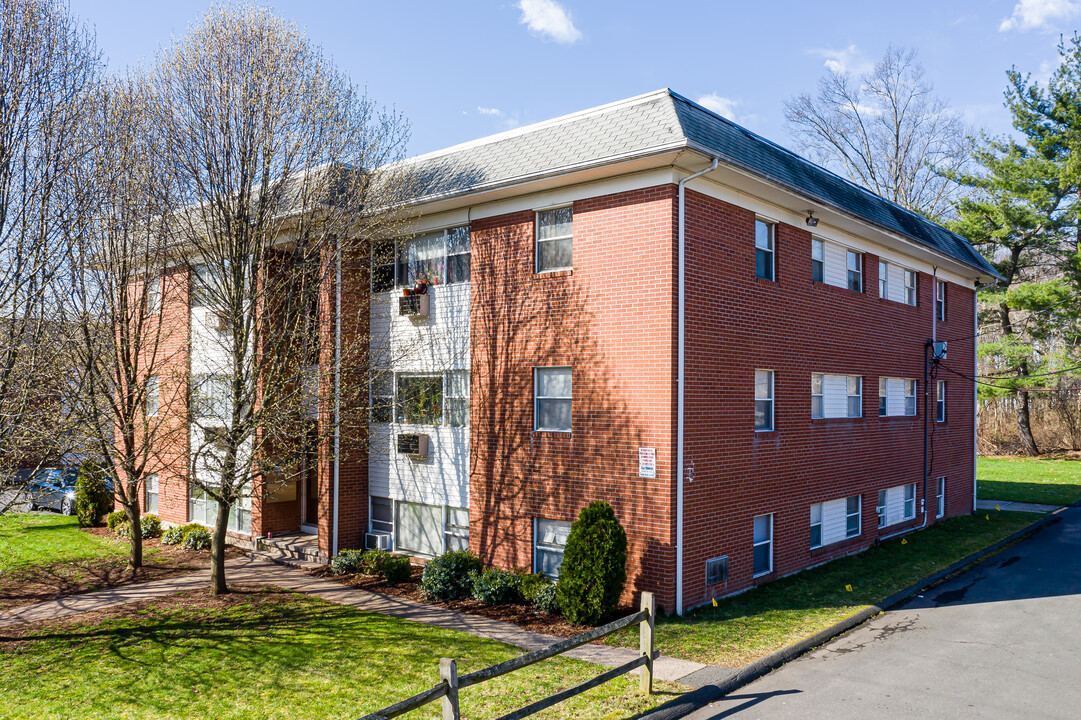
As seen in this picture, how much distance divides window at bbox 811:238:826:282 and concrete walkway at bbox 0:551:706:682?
9.26 metres

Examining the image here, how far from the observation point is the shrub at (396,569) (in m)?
13.9

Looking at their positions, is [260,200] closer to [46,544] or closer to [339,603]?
[339,603]

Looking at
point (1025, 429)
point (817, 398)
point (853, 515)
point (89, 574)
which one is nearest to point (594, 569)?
point (817, 398)

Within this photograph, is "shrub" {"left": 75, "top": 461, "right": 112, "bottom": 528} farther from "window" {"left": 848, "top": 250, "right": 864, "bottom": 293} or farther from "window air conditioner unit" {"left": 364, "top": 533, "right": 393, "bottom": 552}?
"window" {"left": 848, "top": 250, "right": 864, "bottom": 293}

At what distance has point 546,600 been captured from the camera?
37.9ft

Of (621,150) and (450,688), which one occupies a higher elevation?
(621,150)

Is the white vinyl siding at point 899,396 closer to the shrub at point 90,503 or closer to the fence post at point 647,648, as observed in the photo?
the fence post at point 647,648

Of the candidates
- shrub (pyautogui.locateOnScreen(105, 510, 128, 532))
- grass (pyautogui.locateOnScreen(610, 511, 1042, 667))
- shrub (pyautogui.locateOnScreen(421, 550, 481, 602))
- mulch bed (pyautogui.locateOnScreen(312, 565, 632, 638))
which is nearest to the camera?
grass (pyautogui.locateOnScreen(610, 511, 1042, 667))

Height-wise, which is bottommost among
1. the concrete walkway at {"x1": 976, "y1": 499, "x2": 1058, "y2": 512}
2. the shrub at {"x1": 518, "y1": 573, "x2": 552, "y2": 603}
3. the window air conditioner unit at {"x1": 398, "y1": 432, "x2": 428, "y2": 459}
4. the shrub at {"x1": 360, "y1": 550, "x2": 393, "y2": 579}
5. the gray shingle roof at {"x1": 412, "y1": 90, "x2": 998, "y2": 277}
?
the concrete walkway at {"x1": 976, "y1": 499, "x2": 1058, "y2": 512}

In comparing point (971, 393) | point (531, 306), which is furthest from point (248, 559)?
point (971, 393)

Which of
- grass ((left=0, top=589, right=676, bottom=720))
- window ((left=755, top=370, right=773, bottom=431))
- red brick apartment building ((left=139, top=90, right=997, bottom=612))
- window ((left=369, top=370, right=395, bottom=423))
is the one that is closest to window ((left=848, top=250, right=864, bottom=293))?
red brick apartment building ((left=139, top=90, right=997, bottom=612))

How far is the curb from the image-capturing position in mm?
8047

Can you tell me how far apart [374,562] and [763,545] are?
301 inches

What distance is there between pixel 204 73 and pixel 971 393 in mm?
22859
